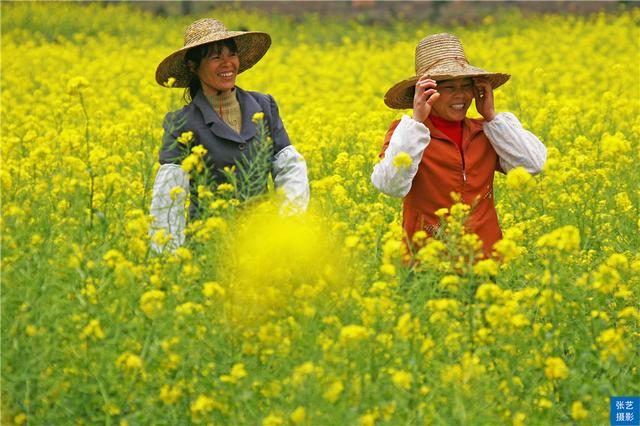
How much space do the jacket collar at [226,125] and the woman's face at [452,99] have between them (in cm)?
73

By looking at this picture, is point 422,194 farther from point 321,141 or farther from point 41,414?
point 321,141

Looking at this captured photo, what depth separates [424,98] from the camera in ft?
15.4

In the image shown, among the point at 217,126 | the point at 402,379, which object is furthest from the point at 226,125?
the point at 402,379

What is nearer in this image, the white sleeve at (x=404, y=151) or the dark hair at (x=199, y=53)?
the white sleeve at (x=404, y=151)

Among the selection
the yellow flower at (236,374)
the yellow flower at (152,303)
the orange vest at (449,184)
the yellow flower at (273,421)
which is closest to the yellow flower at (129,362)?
the yellow flower at (152,303)

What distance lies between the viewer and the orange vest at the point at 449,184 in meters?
4.82

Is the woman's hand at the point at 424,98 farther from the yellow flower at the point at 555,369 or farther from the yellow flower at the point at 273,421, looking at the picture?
the yellow flower at the point at 273,421

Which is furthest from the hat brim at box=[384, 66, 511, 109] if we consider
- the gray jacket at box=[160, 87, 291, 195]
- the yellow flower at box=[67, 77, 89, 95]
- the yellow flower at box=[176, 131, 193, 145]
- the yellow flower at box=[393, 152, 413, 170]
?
the yellow flower at box=[67, 77, 89, 95]

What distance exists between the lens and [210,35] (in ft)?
17.0

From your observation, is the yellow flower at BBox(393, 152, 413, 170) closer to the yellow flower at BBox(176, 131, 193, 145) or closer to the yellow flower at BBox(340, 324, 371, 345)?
the yellow flower at BBox(176, 131, 193, 145)

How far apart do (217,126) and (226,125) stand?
0.16 feet

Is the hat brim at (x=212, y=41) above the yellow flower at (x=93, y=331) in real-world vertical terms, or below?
above

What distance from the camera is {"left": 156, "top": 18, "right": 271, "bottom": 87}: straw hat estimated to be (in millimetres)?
5180

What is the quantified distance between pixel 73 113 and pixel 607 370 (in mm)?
4619
